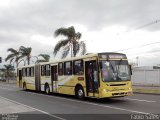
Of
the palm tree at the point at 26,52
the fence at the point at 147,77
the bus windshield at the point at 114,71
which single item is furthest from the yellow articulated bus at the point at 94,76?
the palm tree at the point at 26,52

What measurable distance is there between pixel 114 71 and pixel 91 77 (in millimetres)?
1582

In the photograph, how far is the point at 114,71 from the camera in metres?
19.2

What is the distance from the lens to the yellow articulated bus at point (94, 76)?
18859 millimetres

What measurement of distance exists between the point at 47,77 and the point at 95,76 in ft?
32.1

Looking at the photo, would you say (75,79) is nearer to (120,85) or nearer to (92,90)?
(92,90)

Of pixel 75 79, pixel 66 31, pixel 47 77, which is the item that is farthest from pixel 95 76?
pixel 66 31

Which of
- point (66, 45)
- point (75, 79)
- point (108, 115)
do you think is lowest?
point (108, 115)

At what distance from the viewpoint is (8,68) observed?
11725 cm

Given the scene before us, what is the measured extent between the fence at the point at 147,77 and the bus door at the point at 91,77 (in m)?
26.0

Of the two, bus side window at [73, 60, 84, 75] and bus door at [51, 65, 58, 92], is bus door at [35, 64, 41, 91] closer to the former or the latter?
bus door at [51, 65, 58, 92]

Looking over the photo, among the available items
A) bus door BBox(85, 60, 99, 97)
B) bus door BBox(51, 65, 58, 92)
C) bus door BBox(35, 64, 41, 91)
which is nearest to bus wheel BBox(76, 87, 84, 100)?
bus door BBox(85, 60, 99, 97)

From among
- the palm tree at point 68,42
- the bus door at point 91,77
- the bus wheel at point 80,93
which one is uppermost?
the palm tree at point 68,42

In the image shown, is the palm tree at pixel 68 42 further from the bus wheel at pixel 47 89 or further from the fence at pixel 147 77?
the bus wheel at pixel 47 89

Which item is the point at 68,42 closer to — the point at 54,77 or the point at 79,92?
the point at 54,77
